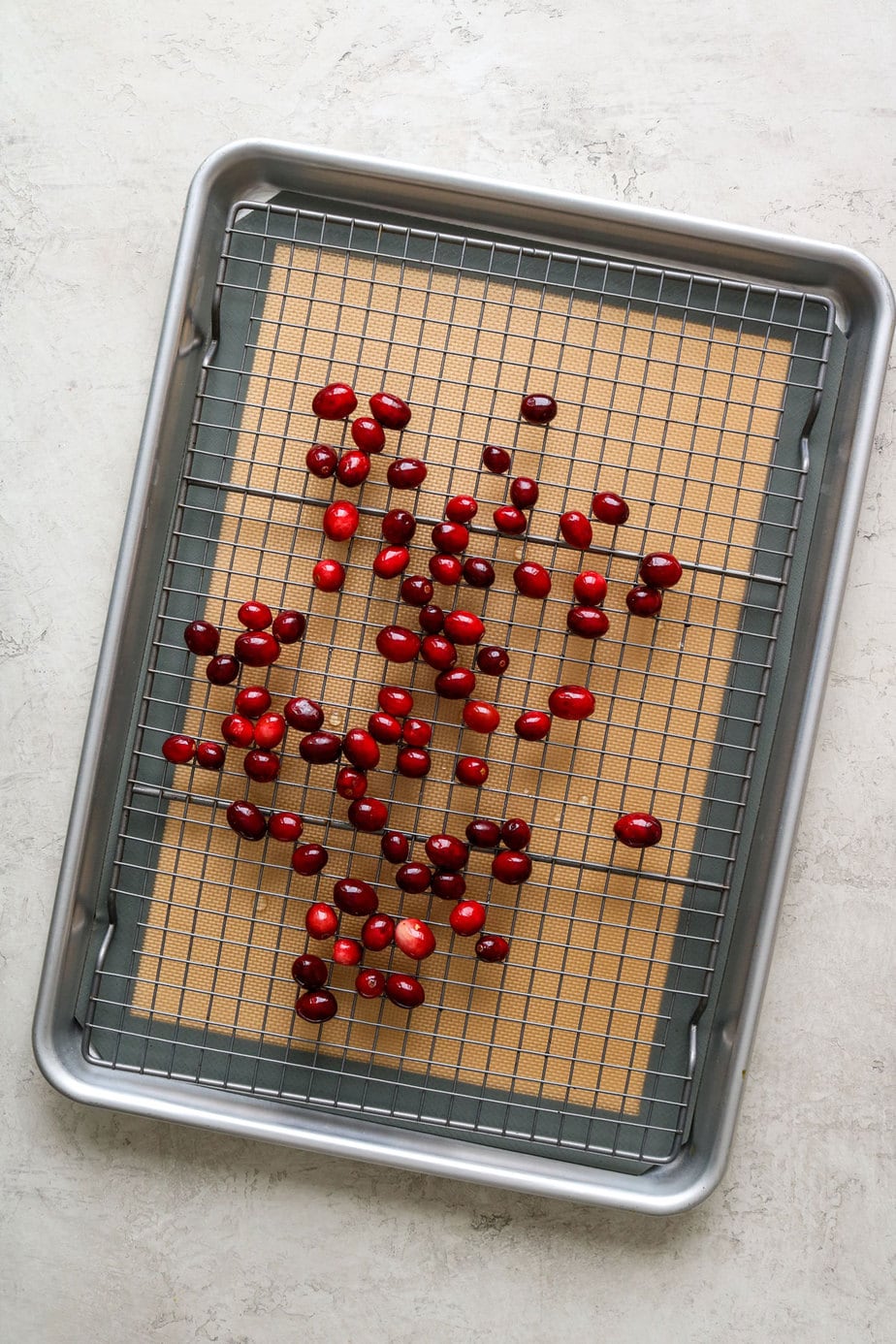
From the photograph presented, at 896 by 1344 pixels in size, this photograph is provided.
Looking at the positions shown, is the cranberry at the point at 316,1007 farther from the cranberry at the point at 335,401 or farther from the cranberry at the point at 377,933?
the cranberry at the point at 335,401

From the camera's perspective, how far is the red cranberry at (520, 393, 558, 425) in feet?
2.93

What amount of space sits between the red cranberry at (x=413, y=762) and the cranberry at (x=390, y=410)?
31 cm

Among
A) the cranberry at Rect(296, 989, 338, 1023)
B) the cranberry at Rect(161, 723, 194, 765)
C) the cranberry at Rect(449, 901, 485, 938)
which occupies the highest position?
the cranberry at Rect(161, 723, 194, 765)

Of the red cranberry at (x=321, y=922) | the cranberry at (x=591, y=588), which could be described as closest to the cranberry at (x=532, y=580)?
the cranberry at (x=591, y=588)

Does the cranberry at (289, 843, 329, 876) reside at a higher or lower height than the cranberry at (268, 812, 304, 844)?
lower

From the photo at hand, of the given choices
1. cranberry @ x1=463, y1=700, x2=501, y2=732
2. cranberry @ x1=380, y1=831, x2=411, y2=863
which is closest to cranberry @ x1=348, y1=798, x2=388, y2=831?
cranberry @ x1=380, y1=831, x2=411, y2=863

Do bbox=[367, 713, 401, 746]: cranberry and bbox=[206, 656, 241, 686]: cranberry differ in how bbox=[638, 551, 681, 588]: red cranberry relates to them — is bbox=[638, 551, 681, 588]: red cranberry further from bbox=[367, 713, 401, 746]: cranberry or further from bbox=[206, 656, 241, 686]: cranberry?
bbox=[206, 656, 241, 686]: cranberry

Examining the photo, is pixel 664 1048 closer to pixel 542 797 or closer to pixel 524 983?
pixel 524 983

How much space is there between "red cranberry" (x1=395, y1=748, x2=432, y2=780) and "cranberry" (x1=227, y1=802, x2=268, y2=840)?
140mm

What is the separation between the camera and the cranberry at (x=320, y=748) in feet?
2.92

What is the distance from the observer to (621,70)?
96 centimetres

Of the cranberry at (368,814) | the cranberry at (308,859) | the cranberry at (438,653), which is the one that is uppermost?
the cranberry at (438,653)

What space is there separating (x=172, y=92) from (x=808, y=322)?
67 centimetres

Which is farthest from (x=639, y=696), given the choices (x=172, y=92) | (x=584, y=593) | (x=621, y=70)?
(x=172, y=92)
